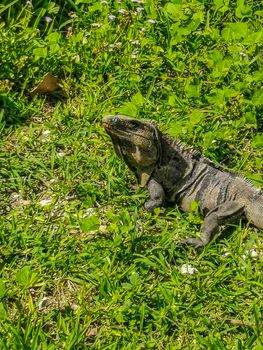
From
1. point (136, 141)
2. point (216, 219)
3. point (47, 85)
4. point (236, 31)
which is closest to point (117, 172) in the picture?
point (136, 141)

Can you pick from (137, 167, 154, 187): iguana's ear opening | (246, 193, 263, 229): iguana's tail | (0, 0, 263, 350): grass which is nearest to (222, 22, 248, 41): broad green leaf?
(0, 0, 263, 350): grass

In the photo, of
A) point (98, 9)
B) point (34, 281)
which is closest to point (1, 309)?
point (34, 281)

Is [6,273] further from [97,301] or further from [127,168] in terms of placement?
[127,168]

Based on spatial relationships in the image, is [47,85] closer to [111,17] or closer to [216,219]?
[111,17]

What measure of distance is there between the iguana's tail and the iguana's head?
775mm

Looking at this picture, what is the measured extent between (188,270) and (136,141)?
1104 mm

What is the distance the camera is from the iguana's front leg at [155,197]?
6316 mm

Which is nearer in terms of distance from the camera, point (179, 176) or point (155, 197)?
point (155, 197)

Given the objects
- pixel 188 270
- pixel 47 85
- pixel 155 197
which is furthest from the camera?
pixel 47 85

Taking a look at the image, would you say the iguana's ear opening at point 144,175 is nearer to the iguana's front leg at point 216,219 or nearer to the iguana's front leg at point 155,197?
the iguana's front leg at point 155,197

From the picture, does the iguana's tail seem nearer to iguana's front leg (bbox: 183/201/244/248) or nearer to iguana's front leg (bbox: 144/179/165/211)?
iguana's front leg (bbox: 183/201/244/248)

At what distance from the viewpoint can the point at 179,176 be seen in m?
6.49

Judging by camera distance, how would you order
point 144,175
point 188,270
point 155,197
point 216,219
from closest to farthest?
point 188,270 → point 216,219 → point 155,197 → point 144,175

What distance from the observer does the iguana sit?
6199mm
